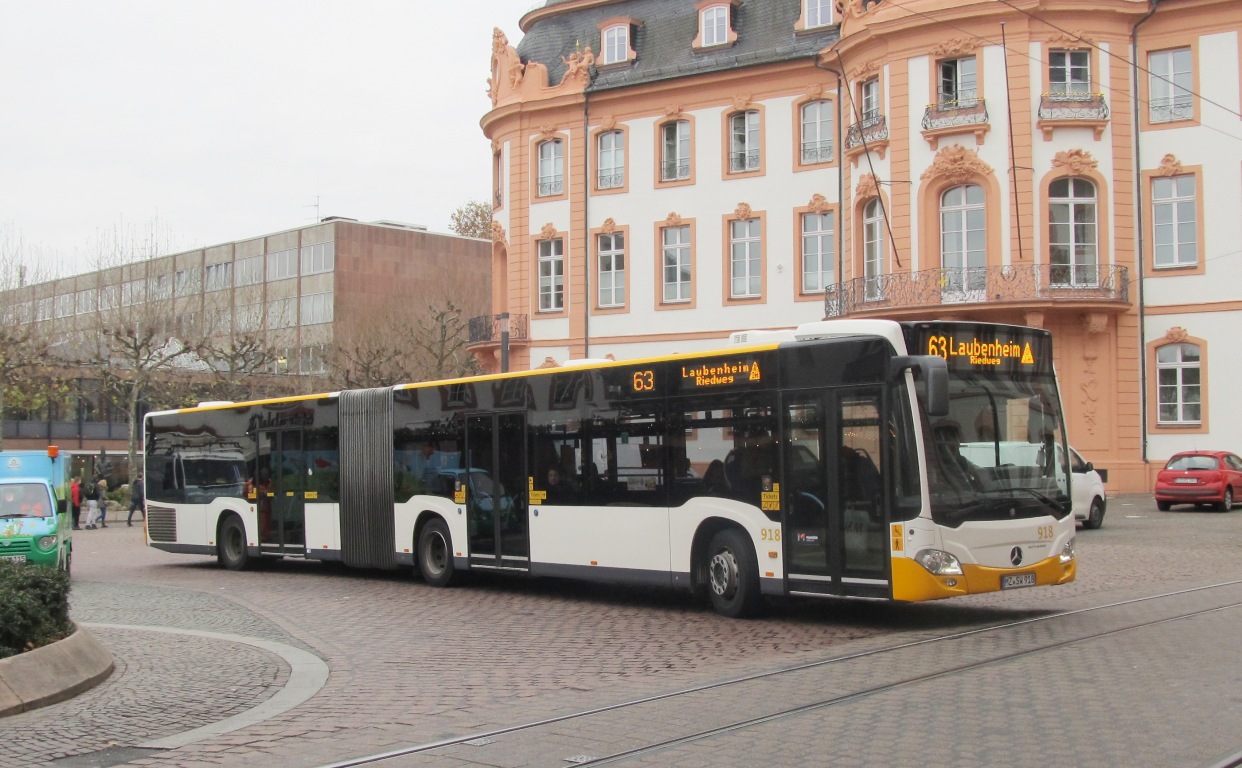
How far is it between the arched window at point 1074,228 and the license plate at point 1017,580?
25263 millimetres

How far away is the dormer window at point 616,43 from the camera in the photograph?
4641 cm

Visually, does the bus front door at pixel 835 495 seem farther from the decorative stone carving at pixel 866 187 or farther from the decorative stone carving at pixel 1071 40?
the decorative stone carving at pixel 1071 40

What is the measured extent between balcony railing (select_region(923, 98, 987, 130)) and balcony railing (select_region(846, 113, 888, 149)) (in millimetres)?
1355

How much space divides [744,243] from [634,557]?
28340mm

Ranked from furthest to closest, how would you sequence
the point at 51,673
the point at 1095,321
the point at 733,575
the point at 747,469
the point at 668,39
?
the point at 668,39 < the point at 1095,321 < the point at 733,575 < the point at 747,469 < the point at 51,673

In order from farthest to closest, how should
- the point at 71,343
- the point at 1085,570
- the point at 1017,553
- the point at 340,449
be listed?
the point at 71,343
the point at 340,449
the point at 1085,570
the point at 1017,553

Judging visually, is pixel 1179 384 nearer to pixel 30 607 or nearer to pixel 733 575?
pixel 733 575

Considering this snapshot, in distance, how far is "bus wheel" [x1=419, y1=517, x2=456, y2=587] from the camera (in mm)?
19500

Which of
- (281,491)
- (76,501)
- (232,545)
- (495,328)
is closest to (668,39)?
(495,328)

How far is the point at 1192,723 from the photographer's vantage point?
8.62 m

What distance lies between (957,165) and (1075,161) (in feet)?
10.0

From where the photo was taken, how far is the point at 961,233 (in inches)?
1497

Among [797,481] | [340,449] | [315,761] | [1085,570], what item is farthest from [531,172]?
[315,761]

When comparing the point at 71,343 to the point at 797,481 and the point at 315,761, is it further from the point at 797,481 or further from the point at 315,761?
the point at 315,761
